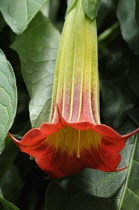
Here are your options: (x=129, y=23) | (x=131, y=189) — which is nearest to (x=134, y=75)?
(x=129, y=23)

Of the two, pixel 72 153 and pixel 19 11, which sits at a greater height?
pixel 19 11

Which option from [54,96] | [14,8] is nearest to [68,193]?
[54,96]

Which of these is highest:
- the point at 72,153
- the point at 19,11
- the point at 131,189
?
the point at 19,11

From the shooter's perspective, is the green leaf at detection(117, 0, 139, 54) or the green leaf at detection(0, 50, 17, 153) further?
the green leaf at detection(117, 0, 139, 54)

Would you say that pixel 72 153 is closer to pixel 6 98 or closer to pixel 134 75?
pixel 6 98

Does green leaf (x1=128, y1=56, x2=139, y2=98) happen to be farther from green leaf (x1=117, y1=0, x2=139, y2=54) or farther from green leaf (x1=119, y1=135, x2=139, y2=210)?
green leaf (x1=119, y1=135, x2=139, y2=210)

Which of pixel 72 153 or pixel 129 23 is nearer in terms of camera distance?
pixel 72 153

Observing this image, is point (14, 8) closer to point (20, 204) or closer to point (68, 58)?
point (68, 58)

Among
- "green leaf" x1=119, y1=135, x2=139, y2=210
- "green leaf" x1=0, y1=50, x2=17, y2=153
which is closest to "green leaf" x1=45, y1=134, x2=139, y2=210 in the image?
"green leaf" x1=119, y1=135, x2=139, y2=210
